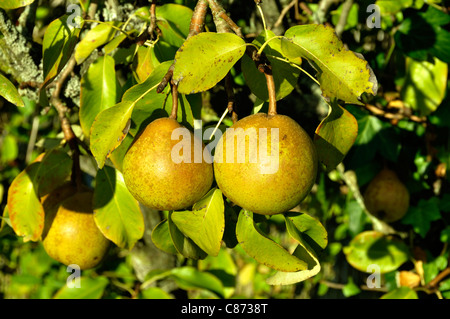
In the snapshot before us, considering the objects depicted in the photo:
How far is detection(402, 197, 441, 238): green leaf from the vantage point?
1.64m

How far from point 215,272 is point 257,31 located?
0.93 meters

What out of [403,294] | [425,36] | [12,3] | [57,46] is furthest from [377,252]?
[12,3]

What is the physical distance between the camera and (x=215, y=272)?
1.81 metres

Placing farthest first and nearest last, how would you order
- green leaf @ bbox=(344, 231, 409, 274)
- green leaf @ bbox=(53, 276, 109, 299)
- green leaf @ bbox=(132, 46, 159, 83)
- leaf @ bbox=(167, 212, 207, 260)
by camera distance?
green leaf @ bbox=(344, 231, 409, 274) < green leaf @ bbox=(53, 276, 109, 299) < green leaf @ bbox=(132, 46, 159, 83) < leaf @ bbox=(167, 212, 207, 260)

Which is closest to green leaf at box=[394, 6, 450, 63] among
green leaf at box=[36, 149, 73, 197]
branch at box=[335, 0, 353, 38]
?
branch at box=[335, 0, 353, 38]

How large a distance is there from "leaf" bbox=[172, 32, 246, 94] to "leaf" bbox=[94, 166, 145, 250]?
43 cm

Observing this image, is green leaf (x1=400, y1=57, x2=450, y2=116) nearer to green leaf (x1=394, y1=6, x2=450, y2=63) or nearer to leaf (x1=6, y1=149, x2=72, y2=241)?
green leaf (x1=394, y1=6, x2=450, y2=63)

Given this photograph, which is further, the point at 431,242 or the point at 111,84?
the point at 431,242

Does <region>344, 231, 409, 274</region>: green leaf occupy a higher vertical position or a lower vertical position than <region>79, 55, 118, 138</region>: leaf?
lower

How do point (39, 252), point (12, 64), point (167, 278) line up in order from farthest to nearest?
point (39, 252)
point (167, 278)
point (12, 64)

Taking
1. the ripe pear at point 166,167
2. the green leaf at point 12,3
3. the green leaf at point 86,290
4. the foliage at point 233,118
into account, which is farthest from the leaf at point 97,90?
the green leaf at point 86,290

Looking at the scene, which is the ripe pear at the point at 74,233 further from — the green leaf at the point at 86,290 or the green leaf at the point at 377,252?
the green leaf at the point at 377,252
